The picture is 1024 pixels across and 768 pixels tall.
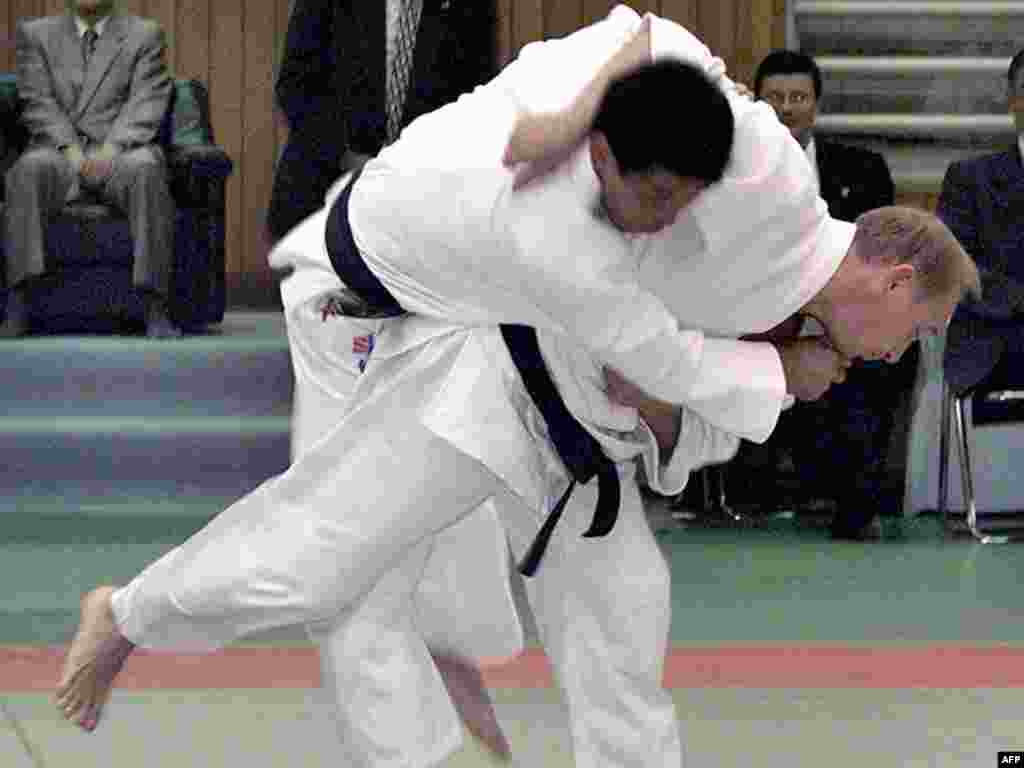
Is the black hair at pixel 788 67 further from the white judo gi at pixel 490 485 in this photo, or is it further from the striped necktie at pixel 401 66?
the white judo gi at pixel 490 485

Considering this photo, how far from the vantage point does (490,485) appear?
3197 millimetres

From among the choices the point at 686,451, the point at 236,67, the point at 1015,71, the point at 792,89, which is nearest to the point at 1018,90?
the point at 1015,71

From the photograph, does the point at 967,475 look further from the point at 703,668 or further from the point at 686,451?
the point at 686,451

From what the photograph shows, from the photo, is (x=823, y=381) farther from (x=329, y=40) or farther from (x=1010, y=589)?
(x=1010, y=589)

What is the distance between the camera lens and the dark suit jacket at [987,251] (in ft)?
22.5

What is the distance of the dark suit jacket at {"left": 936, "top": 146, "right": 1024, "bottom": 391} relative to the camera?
6848mm

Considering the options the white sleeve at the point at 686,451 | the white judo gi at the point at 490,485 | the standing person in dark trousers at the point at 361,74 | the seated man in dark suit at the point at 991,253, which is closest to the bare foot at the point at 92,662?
the white judo gi at the point at 490,485

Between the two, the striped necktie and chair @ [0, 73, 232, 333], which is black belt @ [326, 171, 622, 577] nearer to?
the striped necktie

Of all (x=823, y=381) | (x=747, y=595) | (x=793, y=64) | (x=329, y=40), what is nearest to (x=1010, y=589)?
(x=747, y=595)

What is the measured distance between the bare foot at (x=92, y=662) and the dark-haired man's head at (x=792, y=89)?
4078 mm

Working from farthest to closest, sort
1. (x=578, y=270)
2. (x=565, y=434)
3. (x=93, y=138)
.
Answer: (x=93, y=138)
(x=565, y=434)
(x=578, y=270)

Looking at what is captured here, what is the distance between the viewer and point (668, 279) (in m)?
3.03

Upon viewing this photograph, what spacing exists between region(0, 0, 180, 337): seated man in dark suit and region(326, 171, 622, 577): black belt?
4.58m

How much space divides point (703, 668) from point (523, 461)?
202cm
